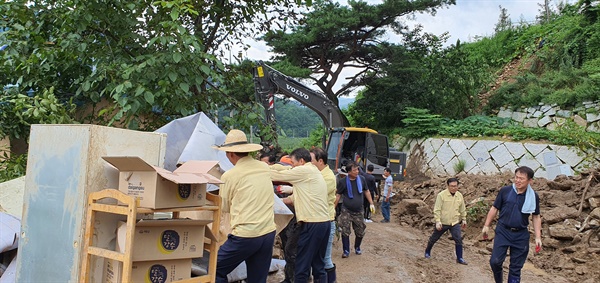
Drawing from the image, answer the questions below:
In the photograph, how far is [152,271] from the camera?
3238 mm

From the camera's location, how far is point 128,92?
4785 mm

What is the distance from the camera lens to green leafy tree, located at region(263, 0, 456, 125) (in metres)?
18.2

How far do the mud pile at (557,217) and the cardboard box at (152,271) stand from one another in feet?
22.1

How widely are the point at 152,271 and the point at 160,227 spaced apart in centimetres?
31

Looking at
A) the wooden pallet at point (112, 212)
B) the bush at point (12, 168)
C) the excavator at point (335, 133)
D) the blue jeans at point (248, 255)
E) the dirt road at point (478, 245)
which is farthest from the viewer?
the excavator at point (335, 133)

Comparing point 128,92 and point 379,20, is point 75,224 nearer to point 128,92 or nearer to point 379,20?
point 128,92

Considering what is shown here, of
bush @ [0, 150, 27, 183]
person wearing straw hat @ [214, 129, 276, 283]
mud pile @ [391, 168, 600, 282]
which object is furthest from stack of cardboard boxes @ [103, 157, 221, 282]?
mud pile @ [391, 168, 600, 282]

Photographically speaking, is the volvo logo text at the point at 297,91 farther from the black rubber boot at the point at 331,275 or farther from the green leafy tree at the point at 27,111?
the black rubber boot at the point at 331,275

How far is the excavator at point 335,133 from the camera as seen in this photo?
41.3 feet

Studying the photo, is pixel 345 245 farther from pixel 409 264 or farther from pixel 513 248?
pixel 513 248

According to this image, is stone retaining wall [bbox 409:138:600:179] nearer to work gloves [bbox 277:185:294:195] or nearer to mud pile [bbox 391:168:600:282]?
mud pile [bbox 391:168:600:282]

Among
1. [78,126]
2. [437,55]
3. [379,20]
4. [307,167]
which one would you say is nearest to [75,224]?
[78,126]

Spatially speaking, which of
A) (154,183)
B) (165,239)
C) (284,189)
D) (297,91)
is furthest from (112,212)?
(297,91)

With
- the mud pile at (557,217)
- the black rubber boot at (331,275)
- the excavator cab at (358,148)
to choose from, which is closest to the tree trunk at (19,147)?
the black rubber boot at (331,275)
